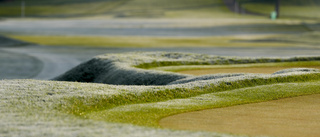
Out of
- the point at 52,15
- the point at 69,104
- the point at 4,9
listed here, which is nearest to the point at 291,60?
the point at 69,104

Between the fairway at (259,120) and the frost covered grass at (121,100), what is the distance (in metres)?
0.49

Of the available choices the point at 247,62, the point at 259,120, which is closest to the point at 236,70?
the point at 247,62

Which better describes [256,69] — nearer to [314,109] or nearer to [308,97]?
[308,97]

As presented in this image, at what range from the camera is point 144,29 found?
6725cm

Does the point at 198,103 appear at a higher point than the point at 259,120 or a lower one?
higher

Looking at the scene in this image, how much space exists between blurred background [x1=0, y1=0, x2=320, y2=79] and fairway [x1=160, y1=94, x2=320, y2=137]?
49.7 feet

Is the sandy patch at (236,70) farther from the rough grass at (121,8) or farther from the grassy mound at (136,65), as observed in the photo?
the rough grass at (121,8)

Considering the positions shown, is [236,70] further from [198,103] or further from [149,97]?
[198,103]

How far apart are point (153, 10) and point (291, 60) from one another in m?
85.9

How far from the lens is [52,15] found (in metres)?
107

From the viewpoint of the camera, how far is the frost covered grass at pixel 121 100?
10336mm

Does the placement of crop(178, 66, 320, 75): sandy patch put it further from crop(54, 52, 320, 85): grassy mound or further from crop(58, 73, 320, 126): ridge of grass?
crop(58, 73, 320, 126): ridge of grass

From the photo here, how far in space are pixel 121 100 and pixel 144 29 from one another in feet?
177

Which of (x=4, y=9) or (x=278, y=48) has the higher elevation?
(x=4, y=9)
